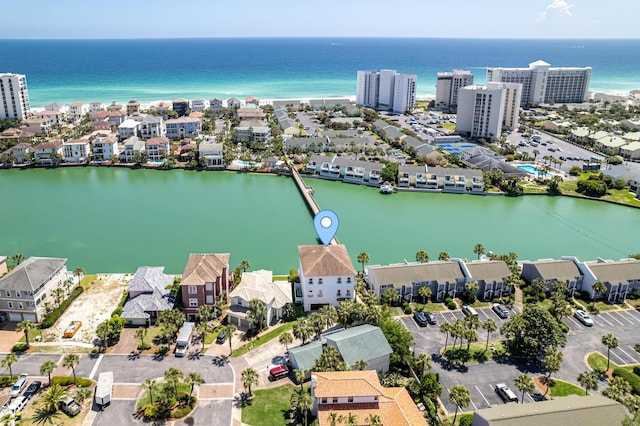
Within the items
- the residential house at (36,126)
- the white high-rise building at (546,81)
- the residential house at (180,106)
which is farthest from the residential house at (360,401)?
the white high-rise building at (546,81)

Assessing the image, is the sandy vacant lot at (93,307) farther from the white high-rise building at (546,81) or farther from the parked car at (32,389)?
the white high-rise building at (546,81)

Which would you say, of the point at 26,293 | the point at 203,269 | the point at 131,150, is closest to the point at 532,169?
the point at 203,269

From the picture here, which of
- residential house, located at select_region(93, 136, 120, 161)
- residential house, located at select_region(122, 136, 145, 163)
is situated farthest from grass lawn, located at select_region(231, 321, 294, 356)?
residential house, located at select_region(93, 136, 120, 161)

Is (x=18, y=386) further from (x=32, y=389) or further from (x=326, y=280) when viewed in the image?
(x=326, y=280)

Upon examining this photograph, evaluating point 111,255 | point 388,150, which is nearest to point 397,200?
point 388,150

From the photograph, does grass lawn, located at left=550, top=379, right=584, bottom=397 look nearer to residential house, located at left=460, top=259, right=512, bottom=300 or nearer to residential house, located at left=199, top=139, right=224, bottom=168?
residential house, located at left=460, top=259, right=512, bottom=300
